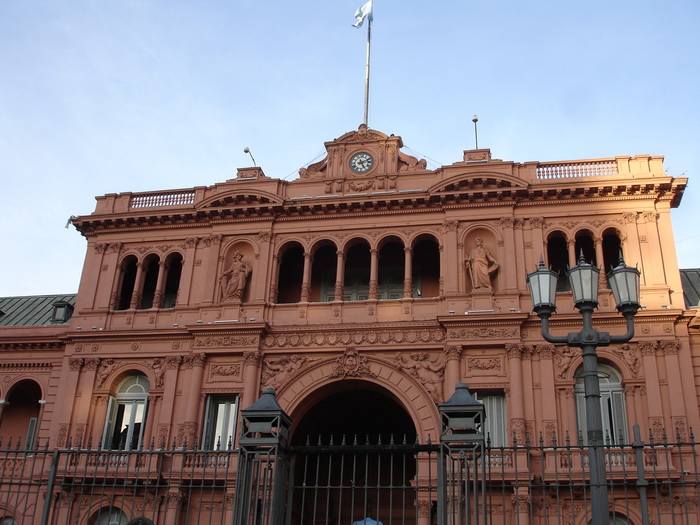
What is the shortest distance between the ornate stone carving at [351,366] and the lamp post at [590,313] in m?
14.9

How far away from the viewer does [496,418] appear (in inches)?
1032

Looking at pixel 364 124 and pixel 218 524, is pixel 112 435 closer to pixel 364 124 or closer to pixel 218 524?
pixel 218 524

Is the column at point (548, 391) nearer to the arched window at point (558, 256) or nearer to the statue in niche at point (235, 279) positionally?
the arched window at point (558, 256)

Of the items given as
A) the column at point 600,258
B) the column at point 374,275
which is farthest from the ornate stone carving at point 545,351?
the column at point 374,275

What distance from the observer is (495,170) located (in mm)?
29109

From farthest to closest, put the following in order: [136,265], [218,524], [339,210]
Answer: [136,265] → [339,210] → [218,524]

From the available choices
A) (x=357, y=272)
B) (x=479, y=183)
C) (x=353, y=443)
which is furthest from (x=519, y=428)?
(x=357, y=272)

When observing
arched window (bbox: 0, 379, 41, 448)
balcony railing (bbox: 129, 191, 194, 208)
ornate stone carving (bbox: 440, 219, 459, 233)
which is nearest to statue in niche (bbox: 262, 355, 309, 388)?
ornate stone carving (bbox: 440, 219, 459, 233)

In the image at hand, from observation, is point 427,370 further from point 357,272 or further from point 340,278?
point 357,272

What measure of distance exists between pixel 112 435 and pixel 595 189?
20.5 m

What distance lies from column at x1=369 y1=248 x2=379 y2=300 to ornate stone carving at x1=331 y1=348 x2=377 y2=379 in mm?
2392

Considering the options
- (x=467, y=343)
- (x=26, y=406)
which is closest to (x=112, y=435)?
(x=26, y=406)

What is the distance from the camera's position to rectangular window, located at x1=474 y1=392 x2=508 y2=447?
25797 mm

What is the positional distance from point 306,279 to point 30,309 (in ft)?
55.6
